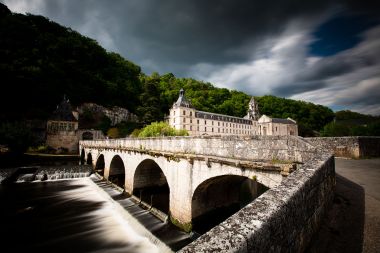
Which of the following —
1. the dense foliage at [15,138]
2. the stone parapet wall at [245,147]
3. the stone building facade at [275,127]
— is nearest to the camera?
the stone parapet wall at [245,147]

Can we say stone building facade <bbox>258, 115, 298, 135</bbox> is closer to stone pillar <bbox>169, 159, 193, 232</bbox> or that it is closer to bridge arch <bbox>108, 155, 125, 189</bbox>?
bridge arch <bbox>108, 155, 125, 189</bbox>

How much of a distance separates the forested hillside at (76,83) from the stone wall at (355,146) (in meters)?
52.5

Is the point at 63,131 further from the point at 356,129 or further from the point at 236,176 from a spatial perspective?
the point at 356,129

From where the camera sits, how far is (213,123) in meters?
66.8

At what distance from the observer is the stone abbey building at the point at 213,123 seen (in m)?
59.6

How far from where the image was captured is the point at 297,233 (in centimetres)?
267

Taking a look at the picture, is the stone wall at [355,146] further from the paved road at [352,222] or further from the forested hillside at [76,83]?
the forested hillside at [76,83]

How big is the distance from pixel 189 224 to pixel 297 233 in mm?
8438

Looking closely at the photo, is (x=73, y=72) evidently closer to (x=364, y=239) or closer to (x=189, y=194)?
(x=189, y=194)

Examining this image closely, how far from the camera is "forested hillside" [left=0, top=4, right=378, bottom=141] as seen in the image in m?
43.0

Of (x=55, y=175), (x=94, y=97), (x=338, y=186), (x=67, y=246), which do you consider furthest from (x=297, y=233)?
(x=94, y=97)

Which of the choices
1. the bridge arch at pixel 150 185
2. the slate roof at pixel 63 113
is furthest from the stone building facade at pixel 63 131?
the bridge arch at pixel 150 185

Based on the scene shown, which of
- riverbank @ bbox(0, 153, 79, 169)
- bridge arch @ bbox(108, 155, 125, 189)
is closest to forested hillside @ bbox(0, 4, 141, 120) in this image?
riverbank @ bbox(0, 153, 79, 169)

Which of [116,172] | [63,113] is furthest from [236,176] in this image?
[63,113]
